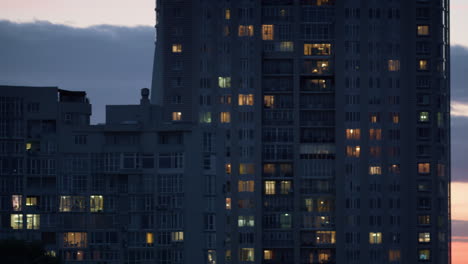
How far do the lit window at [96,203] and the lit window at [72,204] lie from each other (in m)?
1.13

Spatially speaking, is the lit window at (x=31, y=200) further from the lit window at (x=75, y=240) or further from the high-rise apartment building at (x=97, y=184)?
the lit window at (x=75, y=240)

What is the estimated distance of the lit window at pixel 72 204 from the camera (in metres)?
189

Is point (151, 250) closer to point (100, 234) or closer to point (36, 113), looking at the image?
point (100, 234)

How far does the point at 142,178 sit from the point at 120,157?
188 inches

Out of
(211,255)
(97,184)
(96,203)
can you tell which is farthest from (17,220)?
(211,255)

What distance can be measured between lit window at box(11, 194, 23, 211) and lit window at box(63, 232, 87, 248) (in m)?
8.80

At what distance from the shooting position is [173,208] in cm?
18600

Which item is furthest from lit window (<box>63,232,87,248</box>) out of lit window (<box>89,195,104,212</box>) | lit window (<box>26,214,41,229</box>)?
lit window (<box>26,214,41,229</box>)

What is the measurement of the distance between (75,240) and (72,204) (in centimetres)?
559

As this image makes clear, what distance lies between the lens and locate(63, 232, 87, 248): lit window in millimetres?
187750

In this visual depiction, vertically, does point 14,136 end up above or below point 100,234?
above

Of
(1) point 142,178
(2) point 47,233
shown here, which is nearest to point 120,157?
(1) point 142,178

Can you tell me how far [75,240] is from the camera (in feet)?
617

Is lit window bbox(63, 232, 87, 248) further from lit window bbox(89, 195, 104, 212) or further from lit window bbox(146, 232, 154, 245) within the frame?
lit window bbox(146, 232, 154, 245)
